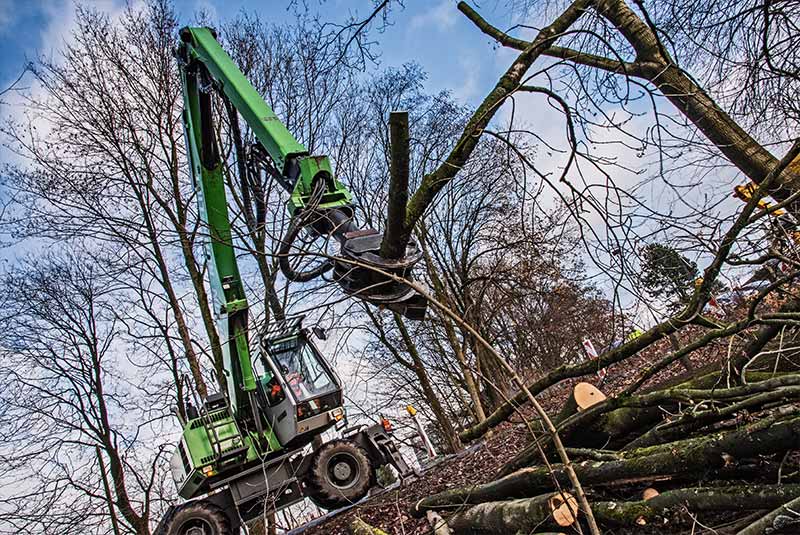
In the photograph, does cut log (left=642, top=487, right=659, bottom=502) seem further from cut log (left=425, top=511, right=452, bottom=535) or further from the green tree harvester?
the green tree harvester

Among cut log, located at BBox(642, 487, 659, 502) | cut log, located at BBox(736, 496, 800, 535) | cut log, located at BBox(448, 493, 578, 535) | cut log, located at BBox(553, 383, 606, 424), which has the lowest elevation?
cut log, located at BBox(736, 496, 800, 535)

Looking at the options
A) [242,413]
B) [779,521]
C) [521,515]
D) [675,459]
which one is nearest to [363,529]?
[521,515]

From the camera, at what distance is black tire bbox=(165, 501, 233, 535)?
6.94 meters

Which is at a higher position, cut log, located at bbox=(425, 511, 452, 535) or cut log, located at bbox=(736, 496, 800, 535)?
cut log, located at bbox=(425, 511, 452, 535)

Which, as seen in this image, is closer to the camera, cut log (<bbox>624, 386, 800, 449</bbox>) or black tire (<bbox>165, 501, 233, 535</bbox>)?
cut log (<bbox>624, 386, 800, 449</bbox>)

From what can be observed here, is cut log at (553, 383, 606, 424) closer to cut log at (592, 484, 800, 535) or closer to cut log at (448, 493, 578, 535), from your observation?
cut log at (448, 493, 578, 535)

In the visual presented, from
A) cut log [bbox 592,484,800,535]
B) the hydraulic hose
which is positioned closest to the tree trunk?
the hydraulic hose

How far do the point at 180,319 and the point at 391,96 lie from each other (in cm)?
751

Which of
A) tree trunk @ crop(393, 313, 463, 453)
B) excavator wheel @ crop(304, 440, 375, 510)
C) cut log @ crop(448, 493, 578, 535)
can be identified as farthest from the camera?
tree trunk @ crop(393, 313, 463, 453)

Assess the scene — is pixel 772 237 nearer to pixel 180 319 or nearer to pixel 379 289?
pixel 379 289

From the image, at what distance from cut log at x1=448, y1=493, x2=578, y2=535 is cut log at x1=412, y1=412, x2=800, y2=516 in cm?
17

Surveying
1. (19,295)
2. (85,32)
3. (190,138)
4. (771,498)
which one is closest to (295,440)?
(190,138)

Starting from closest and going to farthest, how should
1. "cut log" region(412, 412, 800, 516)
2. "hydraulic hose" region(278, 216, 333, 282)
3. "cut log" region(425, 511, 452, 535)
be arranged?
"cut log" region(412, 412, 800, 516) < "hydraulic hose" region(278, 216, 333, 282) < "cut log" region(425, 511, 452, 535)

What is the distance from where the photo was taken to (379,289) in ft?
10.8
